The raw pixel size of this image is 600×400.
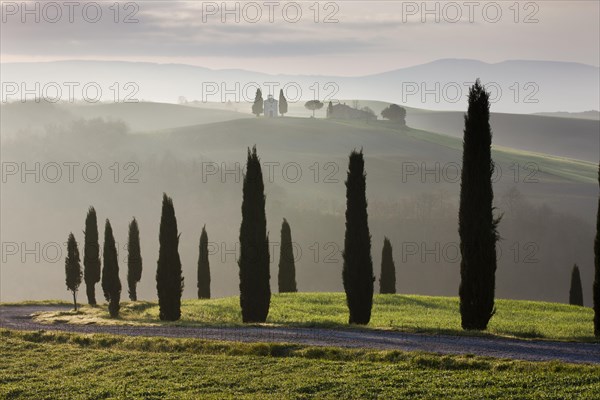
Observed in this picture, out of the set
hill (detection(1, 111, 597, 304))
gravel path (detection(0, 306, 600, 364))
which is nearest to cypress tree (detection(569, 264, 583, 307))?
gravel path (detection(0, 306, 600, 364))

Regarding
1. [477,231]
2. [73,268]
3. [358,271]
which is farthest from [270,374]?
[73,268]

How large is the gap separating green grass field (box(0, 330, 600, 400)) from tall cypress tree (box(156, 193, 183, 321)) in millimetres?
13478

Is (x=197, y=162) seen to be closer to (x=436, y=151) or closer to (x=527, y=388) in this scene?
(x=436, y=151)

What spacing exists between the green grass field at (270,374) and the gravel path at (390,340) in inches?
65.0

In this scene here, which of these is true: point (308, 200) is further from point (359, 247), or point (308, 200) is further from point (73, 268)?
point (359, 247)

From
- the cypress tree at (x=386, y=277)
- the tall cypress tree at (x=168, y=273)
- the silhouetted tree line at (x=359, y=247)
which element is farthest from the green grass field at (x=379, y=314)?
the cypress tree at (x=386, y=277)

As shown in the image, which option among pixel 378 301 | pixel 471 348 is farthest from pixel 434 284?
pixel 471 348

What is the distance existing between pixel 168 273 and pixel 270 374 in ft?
70.1

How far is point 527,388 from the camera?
A: 23.2m

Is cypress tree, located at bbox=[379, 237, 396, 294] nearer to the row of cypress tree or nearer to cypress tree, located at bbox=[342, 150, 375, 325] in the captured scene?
the row of cypress tree

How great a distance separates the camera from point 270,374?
26594mm

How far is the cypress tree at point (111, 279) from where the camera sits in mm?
51031

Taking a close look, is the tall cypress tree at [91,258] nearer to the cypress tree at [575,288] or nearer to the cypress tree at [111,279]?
the cypress tree at [111,279]

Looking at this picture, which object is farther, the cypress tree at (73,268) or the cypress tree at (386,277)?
the cypress tree at (386,277)
